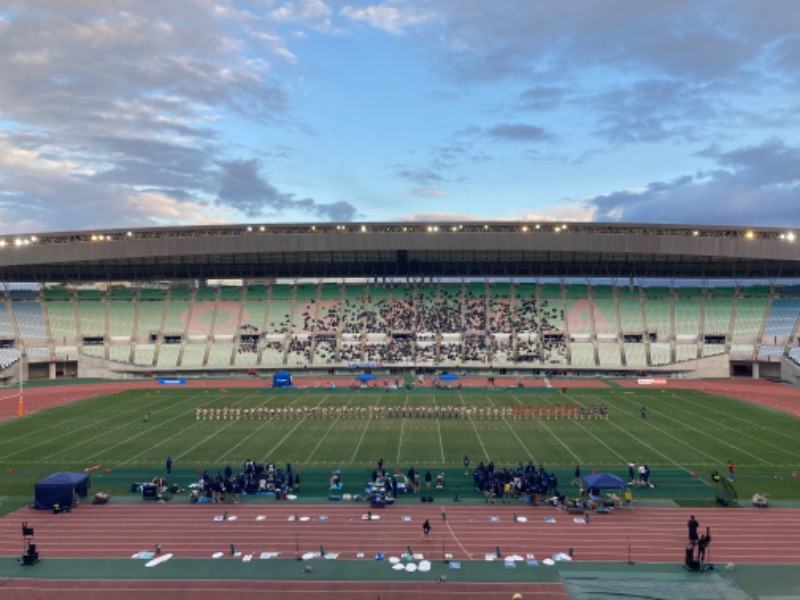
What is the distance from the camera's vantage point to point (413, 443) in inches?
1219

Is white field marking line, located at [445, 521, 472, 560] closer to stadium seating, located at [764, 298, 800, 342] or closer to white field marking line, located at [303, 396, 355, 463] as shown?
white field marking line, located at [303, 396, 355, 463]

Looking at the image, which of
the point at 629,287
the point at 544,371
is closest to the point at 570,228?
the point at 629,287

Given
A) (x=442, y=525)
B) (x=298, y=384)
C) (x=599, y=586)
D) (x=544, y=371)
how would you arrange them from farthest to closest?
(x=544, y=371) < (x=298, y=384) < (x=442, y=525) < (x=599, y=586)

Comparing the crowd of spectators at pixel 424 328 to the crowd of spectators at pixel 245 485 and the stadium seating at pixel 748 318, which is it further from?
the crowd of spectators at pixel 245 485

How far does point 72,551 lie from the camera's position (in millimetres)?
17859

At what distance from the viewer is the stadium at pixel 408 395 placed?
56.7 ft

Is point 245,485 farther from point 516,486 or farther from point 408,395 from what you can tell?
point 408,395

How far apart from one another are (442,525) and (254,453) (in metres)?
13.0

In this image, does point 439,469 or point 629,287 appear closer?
point 439,469

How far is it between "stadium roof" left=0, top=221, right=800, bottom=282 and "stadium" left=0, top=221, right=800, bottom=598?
298 millimetres

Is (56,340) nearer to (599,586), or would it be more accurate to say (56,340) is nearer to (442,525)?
(442,525)

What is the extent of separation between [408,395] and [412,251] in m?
23.7

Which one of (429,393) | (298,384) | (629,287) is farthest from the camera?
(629,287)

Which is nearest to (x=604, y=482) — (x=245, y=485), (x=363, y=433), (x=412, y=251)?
(x=245, y=485)
